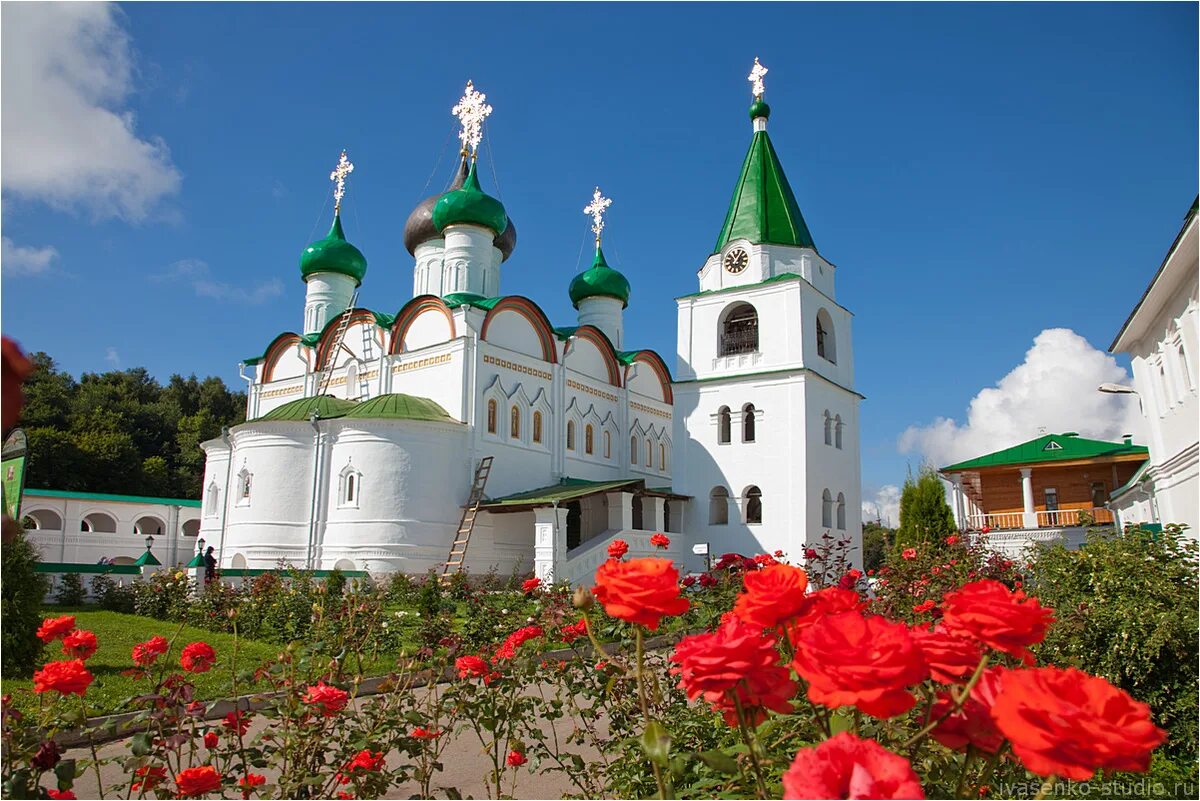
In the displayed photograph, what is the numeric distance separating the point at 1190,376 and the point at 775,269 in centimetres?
1133

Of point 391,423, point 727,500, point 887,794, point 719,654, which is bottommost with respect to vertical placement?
point 887,794

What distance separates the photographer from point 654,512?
18.2 metres

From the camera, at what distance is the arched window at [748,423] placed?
18.7 meters

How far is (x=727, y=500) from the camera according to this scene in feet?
61.6

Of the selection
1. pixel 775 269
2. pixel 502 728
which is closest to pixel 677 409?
pixel 775 269

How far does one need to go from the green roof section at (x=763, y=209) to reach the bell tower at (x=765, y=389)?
32mm

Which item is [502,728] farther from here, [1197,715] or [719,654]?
[1197,715]

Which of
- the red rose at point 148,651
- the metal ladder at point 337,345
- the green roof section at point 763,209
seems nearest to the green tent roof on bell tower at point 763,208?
the green roof section at point 763,209

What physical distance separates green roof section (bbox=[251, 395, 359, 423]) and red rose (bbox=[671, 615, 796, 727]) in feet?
55.5

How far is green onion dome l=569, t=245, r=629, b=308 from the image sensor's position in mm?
24578

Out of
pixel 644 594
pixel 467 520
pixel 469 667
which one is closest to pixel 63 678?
pixel 469 667

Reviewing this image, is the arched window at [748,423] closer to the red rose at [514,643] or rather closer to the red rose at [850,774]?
the red rose at [514,643]

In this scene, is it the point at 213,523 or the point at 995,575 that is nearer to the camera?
the point at 995,575

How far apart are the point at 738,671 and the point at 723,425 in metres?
17.8
